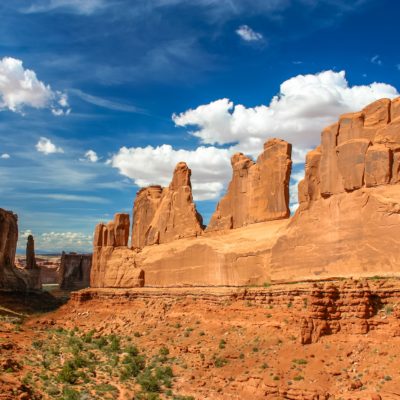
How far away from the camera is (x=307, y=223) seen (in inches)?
1190

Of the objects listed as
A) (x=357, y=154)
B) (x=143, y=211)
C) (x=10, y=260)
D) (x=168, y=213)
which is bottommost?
(x=10, y=260)

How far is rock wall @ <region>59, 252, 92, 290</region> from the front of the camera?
101375 mm

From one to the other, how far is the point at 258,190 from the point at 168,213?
36.7 ft

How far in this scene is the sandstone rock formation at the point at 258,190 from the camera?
113ft

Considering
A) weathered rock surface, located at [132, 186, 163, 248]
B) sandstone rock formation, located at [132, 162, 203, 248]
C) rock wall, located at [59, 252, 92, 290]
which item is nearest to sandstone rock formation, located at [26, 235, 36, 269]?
rock wall, located at [59, 252, 92, 290]

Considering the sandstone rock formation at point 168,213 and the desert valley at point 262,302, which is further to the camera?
the sandstone rock formation at point 168,213

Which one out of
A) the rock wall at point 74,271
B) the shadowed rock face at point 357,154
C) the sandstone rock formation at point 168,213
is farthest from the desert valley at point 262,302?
the rock wall at point 74,271

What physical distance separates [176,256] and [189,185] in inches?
233

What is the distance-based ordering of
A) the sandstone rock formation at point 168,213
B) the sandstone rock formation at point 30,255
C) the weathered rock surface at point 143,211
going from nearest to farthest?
the sandstone rock formation at point 168,213 < the weathered rock surface at point 143,211 < the sandstone rock formation at point 30,255

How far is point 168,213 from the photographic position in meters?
45.3

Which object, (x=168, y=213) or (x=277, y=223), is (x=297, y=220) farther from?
(x=168, y=213)

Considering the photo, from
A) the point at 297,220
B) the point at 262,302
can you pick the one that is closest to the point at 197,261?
the point at 262,302

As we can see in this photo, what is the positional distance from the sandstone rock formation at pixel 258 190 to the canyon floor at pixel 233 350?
536 cm

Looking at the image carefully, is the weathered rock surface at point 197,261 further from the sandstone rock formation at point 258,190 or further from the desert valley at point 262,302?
the sandstone rock formation at point 258,190
